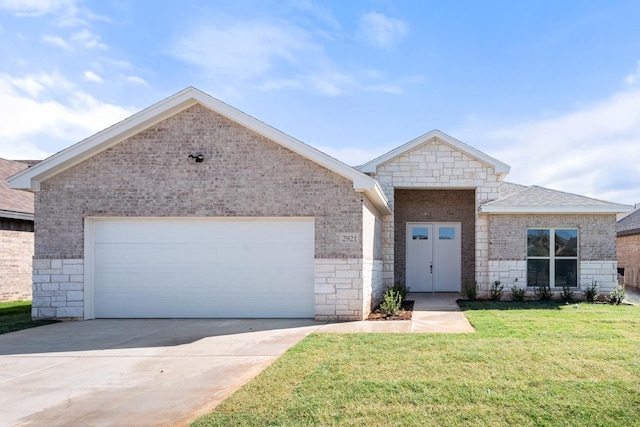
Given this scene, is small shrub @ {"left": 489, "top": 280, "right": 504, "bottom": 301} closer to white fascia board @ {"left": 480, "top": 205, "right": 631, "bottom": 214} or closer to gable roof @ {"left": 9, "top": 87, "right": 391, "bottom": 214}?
white fascia board @ {"left": 480, "top": 205, "right": 631, "bottom": 214}

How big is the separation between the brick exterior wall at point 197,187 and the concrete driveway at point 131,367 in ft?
6.95

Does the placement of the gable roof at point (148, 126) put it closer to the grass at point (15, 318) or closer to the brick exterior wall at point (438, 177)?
the grass at point (15, 318)

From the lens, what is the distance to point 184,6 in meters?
11.1

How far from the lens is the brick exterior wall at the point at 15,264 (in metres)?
17.2

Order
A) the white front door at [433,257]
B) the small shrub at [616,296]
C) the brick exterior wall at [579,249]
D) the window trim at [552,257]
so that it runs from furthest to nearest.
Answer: the white front door at [433,257]
the window trim at [552,257]
the brick exterior wall at [579,249]
the small shrub at [616,296]

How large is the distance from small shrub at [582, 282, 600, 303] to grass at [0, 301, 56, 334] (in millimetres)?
15423

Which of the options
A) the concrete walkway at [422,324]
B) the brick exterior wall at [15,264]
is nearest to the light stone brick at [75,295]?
the concrete walkway at [422,324]

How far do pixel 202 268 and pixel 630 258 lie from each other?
21660mm

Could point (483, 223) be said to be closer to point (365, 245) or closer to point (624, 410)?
point (365, 245)

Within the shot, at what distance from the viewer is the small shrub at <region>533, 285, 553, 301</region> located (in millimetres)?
16188

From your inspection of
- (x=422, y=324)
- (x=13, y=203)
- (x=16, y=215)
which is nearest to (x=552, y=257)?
(x=422, y=324)

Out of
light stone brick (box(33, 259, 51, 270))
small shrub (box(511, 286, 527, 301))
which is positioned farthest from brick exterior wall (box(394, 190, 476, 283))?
light stone brick (box(33, 259, 51, 270))

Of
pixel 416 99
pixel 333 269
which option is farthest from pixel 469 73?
pixel 333 269

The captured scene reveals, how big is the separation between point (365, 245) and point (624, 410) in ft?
25.1
